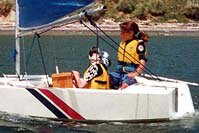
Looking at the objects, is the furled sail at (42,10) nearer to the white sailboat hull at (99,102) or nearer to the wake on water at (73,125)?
the white sailboat hull at (99,102)

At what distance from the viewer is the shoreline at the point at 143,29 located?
68625 mm

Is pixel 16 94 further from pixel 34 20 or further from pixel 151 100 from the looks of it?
pixel 151 100

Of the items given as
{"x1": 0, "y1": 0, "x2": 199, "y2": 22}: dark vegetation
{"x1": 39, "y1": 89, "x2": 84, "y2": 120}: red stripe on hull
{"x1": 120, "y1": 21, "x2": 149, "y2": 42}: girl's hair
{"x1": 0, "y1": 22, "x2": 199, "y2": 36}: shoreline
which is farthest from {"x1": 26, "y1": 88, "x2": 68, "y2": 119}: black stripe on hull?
{"x1": 0, "y1": 0, "x2": 199, "y2": 22}: dark vegetation

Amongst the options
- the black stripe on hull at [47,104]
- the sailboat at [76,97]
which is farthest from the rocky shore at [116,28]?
the black stripe on hull at [47,104]

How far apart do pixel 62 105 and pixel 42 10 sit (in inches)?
93.8

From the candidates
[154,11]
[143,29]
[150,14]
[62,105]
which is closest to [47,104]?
[62,105]

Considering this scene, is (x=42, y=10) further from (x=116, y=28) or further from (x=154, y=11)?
(x=154, y=11)

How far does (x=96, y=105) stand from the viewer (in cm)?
1498

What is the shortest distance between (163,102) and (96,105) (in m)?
1.57

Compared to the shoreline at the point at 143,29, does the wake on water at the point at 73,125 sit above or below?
below

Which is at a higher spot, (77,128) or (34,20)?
(34,20)

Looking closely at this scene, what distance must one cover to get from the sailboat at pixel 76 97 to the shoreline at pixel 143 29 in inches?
1992

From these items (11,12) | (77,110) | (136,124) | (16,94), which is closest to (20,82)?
(16,94)

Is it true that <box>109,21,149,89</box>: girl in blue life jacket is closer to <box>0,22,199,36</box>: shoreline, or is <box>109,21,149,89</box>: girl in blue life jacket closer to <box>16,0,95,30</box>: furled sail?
A: <box>16,0,95,30</box>: furled sail
